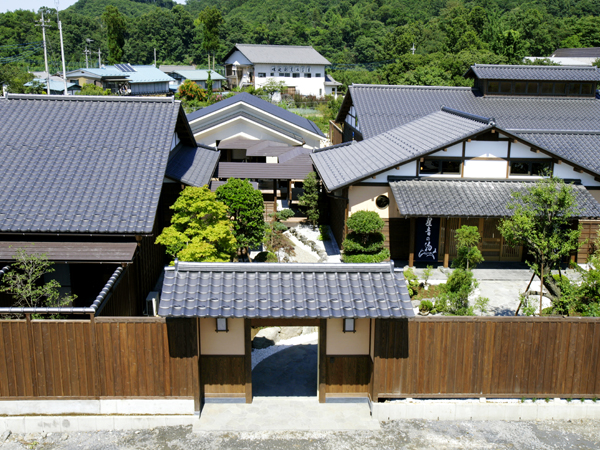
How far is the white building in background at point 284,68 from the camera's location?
232ft

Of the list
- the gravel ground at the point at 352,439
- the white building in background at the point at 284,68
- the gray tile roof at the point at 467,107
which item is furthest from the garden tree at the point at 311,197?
the white building in background at the point at 284,68

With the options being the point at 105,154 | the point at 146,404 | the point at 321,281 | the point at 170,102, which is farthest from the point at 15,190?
the point at 321,281

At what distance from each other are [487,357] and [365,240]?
893 centimetres

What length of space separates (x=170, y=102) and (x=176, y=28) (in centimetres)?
10502

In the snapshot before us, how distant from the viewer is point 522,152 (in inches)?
774

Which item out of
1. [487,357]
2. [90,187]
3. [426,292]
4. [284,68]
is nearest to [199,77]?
[284,68]

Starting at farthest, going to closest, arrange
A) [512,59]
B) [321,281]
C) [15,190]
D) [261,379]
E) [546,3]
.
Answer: [546,3]
[512,59]
[15,190]
[261,379]
[321,281]

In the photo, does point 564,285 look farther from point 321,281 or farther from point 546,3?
point 546,3

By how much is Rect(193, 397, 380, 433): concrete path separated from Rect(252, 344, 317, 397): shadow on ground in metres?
0.36

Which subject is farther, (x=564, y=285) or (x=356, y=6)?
(x=356, y=6)

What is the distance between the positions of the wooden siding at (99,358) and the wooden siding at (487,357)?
3859 millimetres

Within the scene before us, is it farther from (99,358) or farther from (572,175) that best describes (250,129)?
(99,358)

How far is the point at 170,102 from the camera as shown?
1783 cm

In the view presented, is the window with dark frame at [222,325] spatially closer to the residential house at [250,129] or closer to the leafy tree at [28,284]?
the leafy tree at [28,284]
